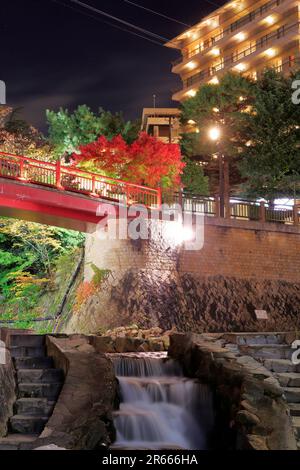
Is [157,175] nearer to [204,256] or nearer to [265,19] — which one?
[204,256]

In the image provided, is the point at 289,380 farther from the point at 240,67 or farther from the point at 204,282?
the point at 240,67

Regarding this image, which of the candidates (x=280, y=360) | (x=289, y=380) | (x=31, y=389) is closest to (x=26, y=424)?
(x=31, y=389)

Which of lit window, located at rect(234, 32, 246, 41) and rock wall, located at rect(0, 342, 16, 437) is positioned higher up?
lit window, located at rect(234, 32, 246, 41)

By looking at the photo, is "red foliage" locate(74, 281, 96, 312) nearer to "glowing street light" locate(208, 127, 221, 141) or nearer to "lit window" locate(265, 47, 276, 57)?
"glowing street light" locate(208, 127, 221, 141)

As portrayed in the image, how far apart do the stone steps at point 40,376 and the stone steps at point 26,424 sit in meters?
1.61

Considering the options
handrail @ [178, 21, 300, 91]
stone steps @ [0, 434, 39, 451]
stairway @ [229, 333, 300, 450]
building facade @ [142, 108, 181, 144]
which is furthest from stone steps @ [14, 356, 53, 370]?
building facade @ [142, 108, 181, 144]

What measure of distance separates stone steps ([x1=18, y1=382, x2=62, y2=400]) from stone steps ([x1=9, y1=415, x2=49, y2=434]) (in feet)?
3.39

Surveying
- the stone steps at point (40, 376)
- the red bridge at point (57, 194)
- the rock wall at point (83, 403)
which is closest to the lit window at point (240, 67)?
the red bridge at point (57, 194)

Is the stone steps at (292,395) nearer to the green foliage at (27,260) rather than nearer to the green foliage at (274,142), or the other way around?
the green foliage at (274,142)

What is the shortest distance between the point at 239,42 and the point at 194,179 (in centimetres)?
2964

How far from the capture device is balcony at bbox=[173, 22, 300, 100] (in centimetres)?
5071

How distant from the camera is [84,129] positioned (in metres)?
36.6

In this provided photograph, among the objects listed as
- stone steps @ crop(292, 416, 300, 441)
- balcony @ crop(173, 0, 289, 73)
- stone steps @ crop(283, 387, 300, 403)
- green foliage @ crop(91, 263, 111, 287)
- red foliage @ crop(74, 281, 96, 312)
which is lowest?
stone steps @ crop(292, 416, 300, 441)

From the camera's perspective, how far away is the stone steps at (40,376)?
13.1m
